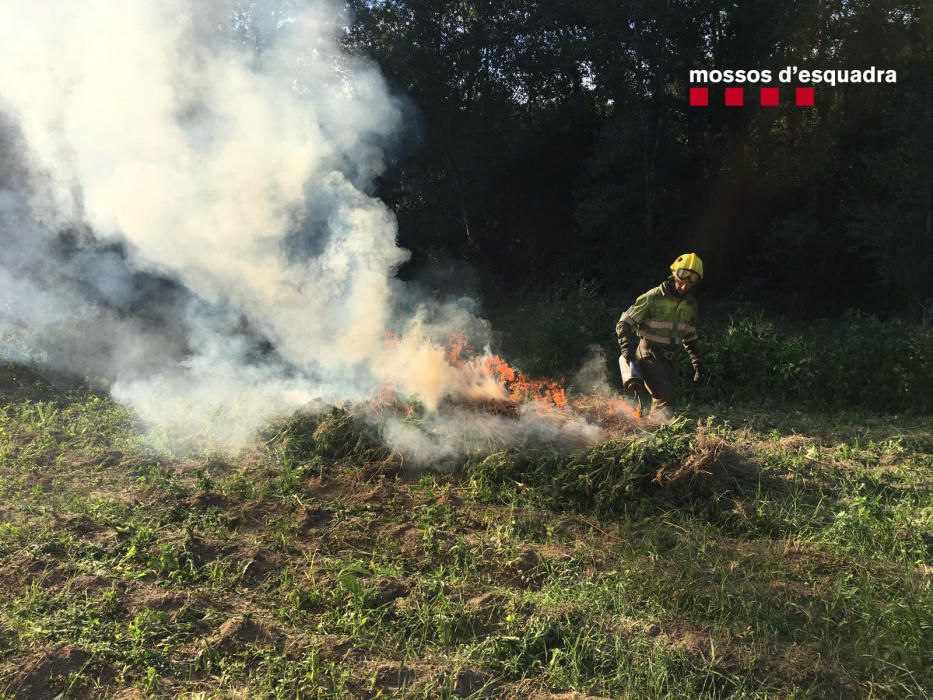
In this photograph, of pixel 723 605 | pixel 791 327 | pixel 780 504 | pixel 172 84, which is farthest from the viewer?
pixel 791 327

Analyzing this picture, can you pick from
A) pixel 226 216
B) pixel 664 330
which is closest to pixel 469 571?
pixel 664 330

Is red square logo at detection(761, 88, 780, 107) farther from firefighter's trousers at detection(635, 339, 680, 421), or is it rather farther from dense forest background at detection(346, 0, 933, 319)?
firefighter's trousers at detection(635, 339, 680, 421)

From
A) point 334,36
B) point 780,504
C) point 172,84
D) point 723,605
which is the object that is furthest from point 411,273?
point 723,605

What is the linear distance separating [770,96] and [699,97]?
1693 mm

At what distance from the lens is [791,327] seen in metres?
12.0

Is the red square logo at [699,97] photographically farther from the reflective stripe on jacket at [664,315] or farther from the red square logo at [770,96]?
the reflective stripe on jacket at [664,315]

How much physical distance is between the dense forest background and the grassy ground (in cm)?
871

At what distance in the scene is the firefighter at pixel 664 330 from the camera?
6.52 m

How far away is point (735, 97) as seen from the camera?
47.5 ft

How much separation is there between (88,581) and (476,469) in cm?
287

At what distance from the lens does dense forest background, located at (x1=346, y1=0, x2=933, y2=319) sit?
12281 millimetres

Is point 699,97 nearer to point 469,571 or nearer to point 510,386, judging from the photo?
point 510,386

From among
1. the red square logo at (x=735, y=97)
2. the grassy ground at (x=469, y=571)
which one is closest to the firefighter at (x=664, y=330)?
the grassy ground at (x=469, y=571)

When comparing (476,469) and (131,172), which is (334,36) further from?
(476,469)
